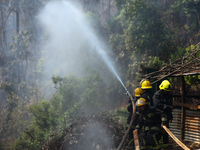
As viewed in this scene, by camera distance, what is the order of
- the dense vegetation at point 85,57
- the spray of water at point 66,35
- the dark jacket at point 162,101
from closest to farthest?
the dark jacket at point 162,101 → the dense vegetation at point 85,57 → the spray of water at point 66,35

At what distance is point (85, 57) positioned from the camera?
95.0 ft

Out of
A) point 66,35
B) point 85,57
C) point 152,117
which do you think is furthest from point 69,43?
point 152,117

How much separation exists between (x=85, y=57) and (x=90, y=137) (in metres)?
23.5

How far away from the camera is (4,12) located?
40.3 meters

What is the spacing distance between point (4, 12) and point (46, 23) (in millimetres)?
10395

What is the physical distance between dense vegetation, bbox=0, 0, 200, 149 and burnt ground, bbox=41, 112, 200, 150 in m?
1.18

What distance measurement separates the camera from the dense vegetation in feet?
51.0

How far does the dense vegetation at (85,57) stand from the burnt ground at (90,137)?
118 cm

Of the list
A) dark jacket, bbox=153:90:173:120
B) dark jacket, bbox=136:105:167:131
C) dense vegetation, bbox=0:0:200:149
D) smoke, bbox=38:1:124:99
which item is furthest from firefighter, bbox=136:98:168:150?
smoke, bbox=38:1:124:99

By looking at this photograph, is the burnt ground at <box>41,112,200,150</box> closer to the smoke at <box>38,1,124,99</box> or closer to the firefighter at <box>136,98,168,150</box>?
the firefighter at <box>136,98,168,150</box>

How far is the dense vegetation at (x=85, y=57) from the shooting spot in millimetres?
15547

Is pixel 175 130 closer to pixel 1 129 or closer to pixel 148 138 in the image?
pixel 148 138

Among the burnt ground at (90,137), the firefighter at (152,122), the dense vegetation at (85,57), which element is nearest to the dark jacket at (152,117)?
the firefighter at (152,122)

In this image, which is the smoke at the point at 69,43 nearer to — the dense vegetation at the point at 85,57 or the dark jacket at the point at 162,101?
the dense vegetation at the point at 85,57
